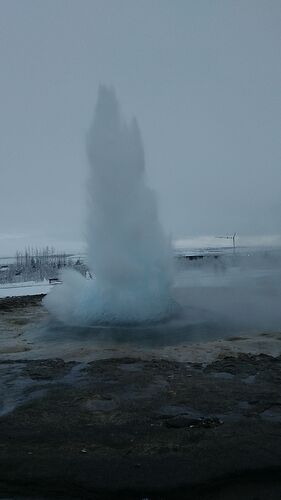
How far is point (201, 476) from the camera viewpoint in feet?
15.0

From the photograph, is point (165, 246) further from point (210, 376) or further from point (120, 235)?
point (210, 376)

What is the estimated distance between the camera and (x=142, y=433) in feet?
18.4

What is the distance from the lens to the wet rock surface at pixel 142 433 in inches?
177

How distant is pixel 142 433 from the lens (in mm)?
5617

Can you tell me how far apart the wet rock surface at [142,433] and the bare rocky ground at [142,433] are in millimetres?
11

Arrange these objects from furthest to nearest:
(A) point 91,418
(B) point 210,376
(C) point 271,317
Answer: (C) point 271,317, (B) point 210,376, (A) point 91,418

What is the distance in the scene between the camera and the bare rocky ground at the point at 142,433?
4.49m

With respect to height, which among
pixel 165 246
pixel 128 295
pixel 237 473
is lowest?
pixel 237 473

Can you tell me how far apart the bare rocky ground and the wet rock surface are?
11 mm

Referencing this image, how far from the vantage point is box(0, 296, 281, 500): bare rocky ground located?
4.49 m

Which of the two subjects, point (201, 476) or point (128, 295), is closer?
point (201, 476)

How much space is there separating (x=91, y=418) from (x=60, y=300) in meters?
10.3

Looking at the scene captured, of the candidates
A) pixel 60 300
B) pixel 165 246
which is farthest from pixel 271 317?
pixel 60 300

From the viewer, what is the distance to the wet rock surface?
14.8ft
